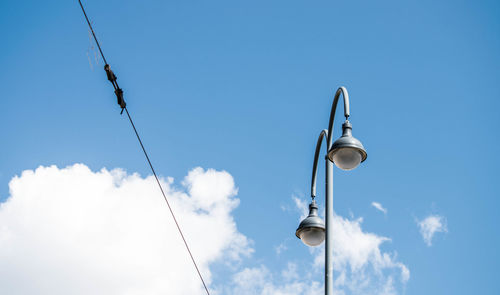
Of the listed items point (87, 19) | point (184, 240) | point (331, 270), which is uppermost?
point (87, 19)

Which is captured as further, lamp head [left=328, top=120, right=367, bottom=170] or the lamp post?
lamp head [left=328, top=120, right=367, bottom=170]

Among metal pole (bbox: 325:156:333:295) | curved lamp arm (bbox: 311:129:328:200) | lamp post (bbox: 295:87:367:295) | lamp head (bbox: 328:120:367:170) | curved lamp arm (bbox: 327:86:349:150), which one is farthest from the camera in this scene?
curved lamp arm (bbox: 311:129:328:200)

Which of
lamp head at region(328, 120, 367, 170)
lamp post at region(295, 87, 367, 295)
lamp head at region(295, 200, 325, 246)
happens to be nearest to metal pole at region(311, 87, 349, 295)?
lamp post at region(295, 87, 367, 295)

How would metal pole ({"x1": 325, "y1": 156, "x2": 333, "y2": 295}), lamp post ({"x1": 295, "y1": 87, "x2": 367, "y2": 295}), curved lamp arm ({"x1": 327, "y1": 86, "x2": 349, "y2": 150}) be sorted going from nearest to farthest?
metal pole ({"x1": 325, "y1": 156, "x2": 333, "y2": 295}) → lamp post ({"x1": 295, "y1": 87, "x2": 367, "y2": 295}) → curved lamp arm ({"x1": 327, "y1": 86, "x2": 349, "y2": 150})

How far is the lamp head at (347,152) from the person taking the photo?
5836mm

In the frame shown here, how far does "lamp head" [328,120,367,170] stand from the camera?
5.84m

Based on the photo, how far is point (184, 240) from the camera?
8.95 m

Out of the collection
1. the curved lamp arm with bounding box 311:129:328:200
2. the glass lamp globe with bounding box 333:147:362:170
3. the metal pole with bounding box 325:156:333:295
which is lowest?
the metal pole with bounding box 325:156:333:295

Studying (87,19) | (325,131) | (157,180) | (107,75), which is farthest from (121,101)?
(325,131)

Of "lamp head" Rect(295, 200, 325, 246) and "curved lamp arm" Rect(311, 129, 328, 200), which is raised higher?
"curved lamp arm" Rect(311, 129, 328, 200)

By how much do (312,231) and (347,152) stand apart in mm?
1444

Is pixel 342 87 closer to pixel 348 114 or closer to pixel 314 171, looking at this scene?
pixel 348 114

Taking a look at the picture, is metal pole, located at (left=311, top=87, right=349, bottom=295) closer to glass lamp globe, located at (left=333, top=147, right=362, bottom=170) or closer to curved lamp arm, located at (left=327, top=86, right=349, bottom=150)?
curved lamp arm, located at (left=327, top=86, right=349, bottom=150)

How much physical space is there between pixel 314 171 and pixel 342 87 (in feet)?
4.81
